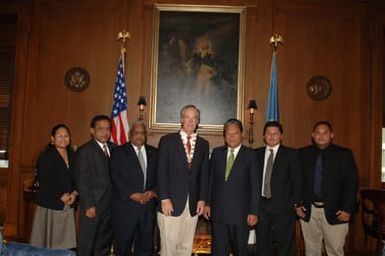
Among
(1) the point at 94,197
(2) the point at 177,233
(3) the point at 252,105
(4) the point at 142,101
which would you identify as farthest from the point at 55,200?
(3) the point at 252,105

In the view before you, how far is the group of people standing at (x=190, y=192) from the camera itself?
144 inches

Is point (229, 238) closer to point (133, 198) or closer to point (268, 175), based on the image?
point (268, 175)

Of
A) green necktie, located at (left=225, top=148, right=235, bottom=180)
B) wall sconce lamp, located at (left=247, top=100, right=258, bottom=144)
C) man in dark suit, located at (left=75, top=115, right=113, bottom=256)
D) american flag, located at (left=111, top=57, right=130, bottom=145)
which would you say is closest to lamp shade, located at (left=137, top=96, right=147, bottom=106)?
american flag, located at (left=111, top=57, right=130, bottom=145)

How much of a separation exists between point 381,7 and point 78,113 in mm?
4938

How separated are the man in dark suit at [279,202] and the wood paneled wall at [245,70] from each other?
2065mm

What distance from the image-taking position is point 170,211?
3600mm

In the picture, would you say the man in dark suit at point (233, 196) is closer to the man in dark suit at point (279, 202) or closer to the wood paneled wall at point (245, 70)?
the man in dark suit at point (279, 202)

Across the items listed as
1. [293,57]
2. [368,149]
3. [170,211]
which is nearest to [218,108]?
[293,57]

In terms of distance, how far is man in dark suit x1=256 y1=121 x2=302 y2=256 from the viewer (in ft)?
12.7

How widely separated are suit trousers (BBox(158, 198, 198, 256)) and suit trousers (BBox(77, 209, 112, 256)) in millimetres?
676

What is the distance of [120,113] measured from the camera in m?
5.61

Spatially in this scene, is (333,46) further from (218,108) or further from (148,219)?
(148,219)

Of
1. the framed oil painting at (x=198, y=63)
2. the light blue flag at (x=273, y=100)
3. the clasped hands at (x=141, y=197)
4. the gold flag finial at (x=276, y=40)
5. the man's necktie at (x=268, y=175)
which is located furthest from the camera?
the framed oil painting at (x=198, y=63)

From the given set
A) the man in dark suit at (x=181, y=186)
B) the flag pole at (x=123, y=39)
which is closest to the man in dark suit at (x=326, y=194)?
the man in dark suit at (x=181, y=186)
